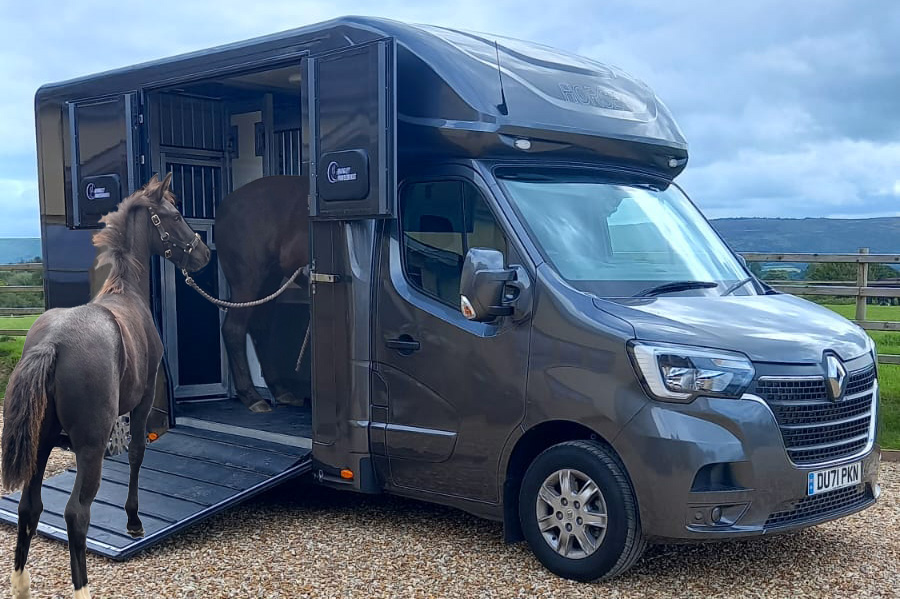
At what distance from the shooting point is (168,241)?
6305mm

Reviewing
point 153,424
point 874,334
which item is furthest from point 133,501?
point 874,334

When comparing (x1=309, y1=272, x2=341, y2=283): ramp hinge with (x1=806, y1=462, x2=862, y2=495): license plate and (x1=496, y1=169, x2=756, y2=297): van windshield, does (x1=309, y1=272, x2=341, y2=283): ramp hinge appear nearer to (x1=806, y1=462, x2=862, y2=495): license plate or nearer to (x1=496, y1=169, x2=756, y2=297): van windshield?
(x1=496, y1=169, x2=756, y2=297): van windshield

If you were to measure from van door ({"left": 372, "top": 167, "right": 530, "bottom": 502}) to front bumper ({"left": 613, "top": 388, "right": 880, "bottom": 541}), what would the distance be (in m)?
0.76

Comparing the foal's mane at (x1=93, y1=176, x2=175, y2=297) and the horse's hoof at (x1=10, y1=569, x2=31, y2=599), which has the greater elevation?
the foal's mane at (x1=93, y1=176, x2=175, y2=297)

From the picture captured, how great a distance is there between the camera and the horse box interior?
532cm

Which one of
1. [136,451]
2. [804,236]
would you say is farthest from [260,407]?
[804,236]

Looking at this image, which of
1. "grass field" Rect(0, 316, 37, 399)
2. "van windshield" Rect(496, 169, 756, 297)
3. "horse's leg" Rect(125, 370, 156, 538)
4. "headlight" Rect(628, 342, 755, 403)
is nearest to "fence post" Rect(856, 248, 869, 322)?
"van windshield" Rect(496, 169, 756, 297)

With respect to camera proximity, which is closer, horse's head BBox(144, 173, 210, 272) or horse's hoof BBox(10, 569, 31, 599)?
horse's hoof BBox(10, 569, 31, 599)

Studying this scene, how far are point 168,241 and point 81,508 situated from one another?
2.29 meters

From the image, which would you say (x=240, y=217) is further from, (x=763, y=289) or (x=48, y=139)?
(x=763, y=289)

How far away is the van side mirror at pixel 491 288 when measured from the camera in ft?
15.5

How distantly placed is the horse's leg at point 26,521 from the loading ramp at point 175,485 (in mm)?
661

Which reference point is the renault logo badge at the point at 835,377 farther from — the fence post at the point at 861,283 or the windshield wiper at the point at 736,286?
the fence post at the point at 861,283

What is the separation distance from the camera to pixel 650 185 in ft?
19.5
